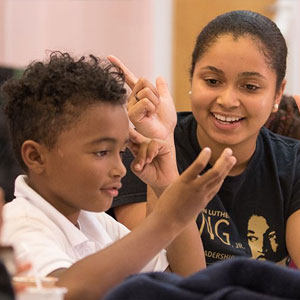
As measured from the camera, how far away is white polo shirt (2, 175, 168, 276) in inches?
37.7

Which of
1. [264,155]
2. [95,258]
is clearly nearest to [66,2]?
[264,155]

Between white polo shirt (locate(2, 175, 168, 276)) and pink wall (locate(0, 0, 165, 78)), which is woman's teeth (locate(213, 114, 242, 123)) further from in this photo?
pink wall (locate(0, 0, 165, 78))

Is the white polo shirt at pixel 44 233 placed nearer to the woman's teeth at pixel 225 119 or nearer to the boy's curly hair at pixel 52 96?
the boy's curly hair at pixel 52 96

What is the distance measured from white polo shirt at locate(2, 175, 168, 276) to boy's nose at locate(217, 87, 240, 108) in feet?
1.50

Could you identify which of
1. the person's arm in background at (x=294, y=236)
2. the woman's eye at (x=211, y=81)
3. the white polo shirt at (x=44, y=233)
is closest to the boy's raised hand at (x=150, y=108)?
the woman's eye at (x=211, y=81)

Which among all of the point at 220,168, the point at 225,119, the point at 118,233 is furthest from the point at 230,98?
the point at 220,168

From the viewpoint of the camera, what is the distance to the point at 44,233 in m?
1.03

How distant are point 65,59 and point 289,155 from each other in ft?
2.32

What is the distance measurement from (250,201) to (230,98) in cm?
25

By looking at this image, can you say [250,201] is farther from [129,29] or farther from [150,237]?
[129,29]

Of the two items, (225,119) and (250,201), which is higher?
(225,119)

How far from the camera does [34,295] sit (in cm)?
72

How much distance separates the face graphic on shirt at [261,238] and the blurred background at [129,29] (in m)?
1.55

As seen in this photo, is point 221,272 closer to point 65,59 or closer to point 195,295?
point 195,295
